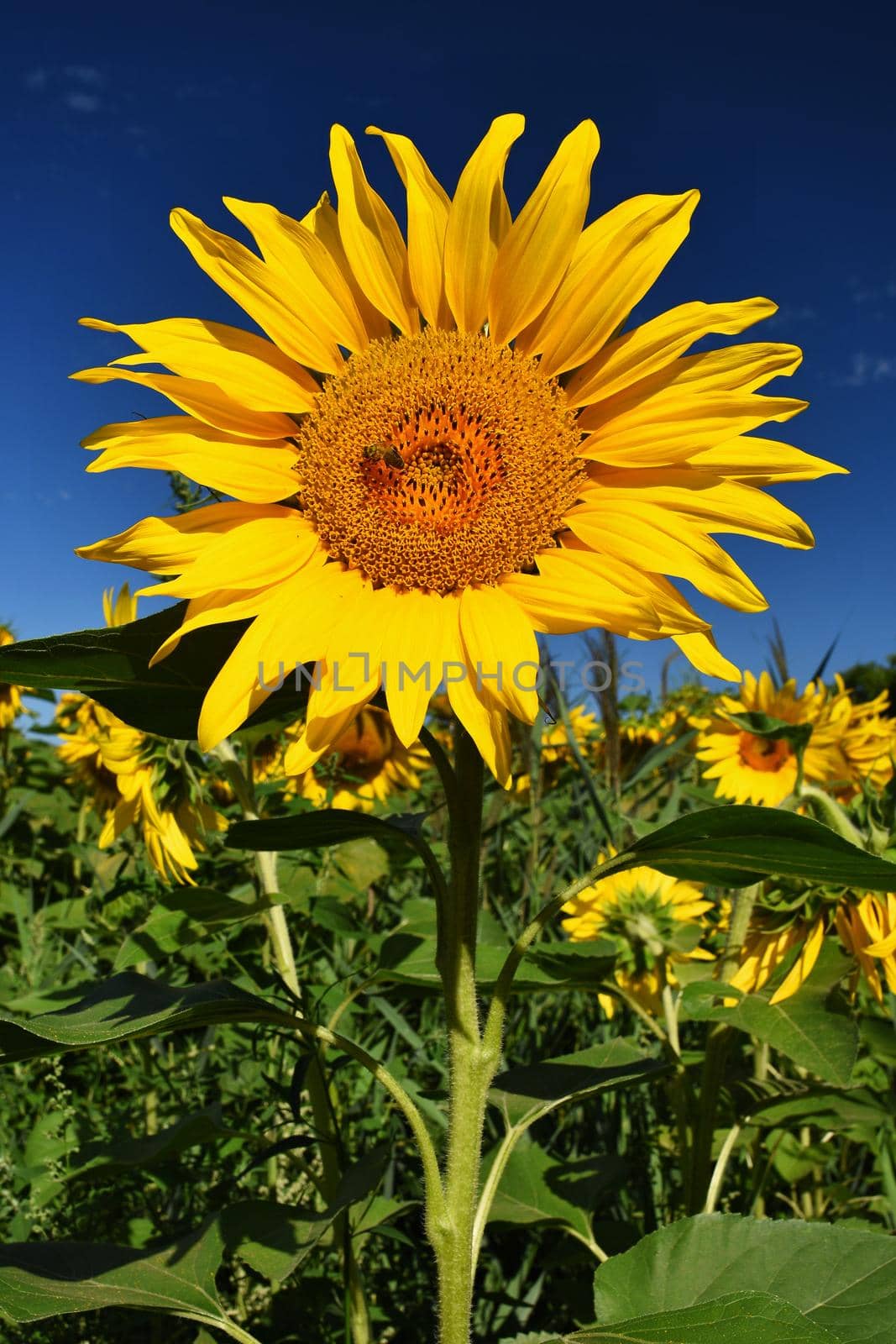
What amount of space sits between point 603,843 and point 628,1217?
133 cm

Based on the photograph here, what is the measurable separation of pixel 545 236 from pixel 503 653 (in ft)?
1.87

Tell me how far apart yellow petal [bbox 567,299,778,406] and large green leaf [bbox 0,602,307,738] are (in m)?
0.57

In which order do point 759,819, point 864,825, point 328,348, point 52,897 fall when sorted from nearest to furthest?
1. point 759,819
2. point 328,348
3. point 864,825
4. point 52,897

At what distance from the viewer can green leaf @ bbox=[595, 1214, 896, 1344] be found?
119cm

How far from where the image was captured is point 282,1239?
1303mm

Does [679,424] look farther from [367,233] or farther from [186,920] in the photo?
[186,920]

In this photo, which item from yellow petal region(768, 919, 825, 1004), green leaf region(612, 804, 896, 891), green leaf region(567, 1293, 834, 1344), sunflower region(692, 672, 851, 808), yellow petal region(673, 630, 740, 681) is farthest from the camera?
sunflower region(692, 672, 851, 808)

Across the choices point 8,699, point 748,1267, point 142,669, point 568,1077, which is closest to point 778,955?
point 568,1077

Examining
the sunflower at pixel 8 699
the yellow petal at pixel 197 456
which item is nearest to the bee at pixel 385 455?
the yellow petal at pixel 197 456

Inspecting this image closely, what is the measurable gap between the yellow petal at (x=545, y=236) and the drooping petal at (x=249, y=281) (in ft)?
0.90

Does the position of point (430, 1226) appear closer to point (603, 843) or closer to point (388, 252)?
point (388, 252)

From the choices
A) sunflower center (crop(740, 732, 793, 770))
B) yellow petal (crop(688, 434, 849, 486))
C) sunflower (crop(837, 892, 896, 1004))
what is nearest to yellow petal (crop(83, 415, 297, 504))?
yellow petal (crop(688, 434, 849, 486))

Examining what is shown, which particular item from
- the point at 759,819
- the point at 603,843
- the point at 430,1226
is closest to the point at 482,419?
the point at 759,819

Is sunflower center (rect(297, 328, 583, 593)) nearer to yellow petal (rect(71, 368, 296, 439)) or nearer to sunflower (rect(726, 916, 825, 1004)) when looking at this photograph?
yellow petal (rect(71, 368, 296, 439))
